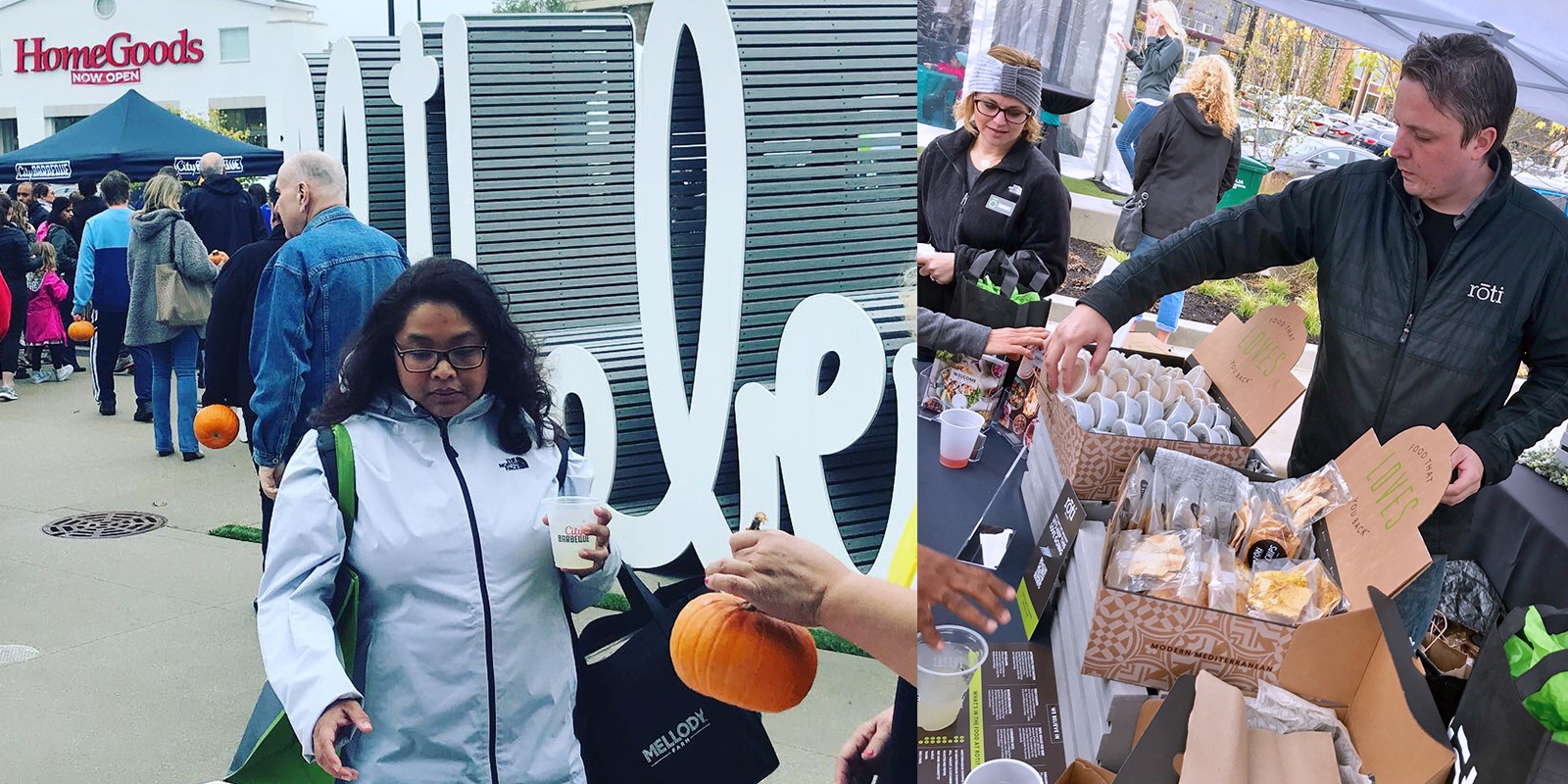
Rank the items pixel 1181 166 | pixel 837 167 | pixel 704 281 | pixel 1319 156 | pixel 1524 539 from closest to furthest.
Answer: pixel 837 167
pixel 704 281
pixel 1319 156
pixel 1181 166
pixel 1524 539

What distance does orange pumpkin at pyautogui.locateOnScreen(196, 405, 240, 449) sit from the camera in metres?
1.55

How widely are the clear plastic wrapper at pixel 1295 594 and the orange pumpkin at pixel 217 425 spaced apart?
1494 millimetres

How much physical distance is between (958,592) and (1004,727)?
0.68 feet

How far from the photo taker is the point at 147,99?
1.58 m

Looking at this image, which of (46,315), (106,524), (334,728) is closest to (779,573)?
(334,728)

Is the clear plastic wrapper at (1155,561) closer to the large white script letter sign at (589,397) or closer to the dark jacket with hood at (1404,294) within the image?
the dark jacket with hood at (1404,294)

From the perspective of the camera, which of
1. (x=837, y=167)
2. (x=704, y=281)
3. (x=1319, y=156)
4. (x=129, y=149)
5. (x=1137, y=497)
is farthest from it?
(x=1319, y=156)

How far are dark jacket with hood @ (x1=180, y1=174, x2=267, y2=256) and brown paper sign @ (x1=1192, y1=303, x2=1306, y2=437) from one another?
5.23ft

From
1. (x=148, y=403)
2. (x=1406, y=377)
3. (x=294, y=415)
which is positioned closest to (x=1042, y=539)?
(x=1406, y=377)

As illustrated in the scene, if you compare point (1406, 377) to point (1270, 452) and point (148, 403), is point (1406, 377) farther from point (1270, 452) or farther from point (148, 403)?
point (148, 403)

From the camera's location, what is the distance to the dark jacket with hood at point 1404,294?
4.75 ft

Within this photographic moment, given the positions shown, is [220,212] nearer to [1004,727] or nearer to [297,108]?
[297,108]

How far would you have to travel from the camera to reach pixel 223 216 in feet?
5.45

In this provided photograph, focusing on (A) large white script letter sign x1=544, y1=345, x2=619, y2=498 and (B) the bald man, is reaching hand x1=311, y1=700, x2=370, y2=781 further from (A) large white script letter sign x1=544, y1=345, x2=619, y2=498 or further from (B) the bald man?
(B) the bald man
